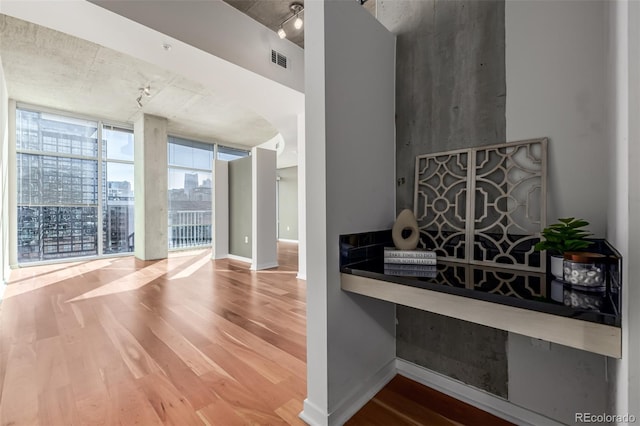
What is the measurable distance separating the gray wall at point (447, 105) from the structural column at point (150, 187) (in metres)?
5.69

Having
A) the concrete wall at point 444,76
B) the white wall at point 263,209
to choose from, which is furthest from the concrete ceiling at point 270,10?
the white wall at point 263,209

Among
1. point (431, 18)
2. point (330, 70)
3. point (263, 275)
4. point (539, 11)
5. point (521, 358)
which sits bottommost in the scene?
point (263, 275)

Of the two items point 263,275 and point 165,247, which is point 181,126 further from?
point 263,275

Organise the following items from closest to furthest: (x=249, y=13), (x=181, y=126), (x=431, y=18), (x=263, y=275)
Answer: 1. (x=431, y=18)
2. (x=249, y=13)
3. (x=263, y=275)
4. (x=181, y=126)

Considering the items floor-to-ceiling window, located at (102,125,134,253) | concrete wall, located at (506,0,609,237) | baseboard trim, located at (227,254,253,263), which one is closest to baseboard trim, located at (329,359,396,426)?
concrete wall, located at (506,0,609,237)

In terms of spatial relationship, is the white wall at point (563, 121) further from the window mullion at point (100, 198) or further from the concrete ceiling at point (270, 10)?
the window mullion at point (100, 198)

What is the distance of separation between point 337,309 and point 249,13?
3391 millimetres

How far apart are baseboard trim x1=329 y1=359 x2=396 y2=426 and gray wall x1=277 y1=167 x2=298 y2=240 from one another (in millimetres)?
8231

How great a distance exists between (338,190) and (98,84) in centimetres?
512

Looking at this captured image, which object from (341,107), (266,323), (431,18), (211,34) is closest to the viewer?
(341,107)

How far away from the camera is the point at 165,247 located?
6.25 meters

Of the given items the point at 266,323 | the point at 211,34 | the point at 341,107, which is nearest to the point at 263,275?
the point at 266,323

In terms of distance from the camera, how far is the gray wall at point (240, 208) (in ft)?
19.5

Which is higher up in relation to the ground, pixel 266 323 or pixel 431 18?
pixel 431 18
